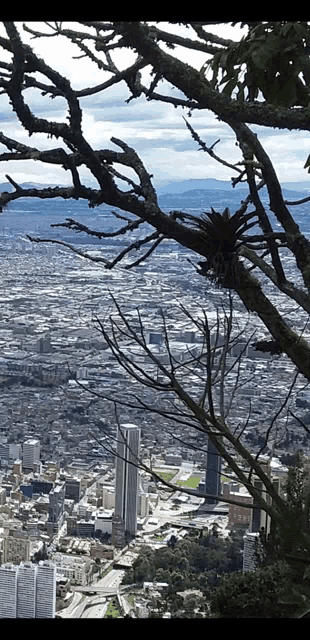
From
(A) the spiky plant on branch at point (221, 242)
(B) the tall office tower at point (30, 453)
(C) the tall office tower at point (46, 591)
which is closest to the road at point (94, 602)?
(C) the tall office tower at point (46, 591)

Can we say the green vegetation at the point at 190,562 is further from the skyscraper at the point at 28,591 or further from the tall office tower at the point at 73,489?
the tall office tower at the point at 73,489

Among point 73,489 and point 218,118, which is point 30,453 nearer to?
point 73,489

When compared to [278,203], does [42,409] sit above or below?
below

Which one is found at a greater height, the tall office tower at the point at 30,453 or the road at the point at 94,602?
the tall office tower at the point at 30,453

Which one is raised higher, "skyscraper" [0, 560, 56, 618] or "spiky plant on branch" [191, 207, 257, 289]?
"spiky plant on branch" [191, 207, 257, 289]

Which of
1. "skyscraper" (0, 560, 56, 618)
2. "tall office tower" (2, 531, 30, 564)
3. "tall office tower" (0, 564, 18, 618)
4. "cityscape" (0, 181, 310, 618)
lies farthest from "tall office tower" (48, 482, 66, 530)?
"tall office tower" (0, 564, 18, 618)

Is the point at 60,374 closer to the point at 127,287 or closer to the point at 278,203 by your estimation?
the point at 127,287

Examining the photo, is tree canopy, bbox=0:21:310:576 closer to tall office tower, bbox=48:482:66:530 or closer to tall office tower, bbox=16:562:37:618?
tall office tower, bbox=16:562:37:618
